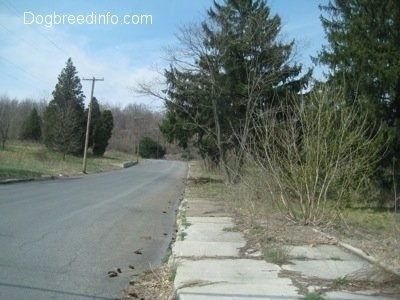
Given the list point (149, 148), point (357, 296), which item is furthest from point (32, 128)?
point (357, 296)

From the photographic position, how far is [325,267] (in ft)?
26.1

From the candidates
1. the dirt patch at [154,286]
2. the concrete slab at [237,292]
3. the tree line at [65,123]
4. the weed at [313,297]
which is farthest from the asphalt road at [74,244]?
the tree line at [65,123]

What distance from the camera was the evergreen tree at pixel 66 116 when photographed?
69312 mm

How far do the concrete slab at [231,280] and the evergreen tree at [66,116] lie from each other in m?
62.2

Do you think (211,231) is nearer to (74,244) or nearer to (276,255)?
(74,244)

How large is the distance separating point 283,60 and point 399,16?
15.6m

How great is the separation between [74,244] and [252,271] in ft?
13.3

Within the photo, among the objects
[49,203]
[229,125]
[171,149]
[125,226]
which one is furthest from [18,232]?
[171,149]

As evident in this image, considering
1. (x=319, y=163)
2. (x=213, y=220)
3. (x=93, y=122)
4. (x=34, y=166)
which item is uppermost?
(x=93, y=122)

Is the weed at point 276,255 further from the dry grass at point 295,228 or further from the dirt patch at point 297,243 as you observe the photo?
the dry grass at point 295,228

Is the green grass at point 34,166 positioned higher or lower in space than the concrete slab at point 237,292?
lower

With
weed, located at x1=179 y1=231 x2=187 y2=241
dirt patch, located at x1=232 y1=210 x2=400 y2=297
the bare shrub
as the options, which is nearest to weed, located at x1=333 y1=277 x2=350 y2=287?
dirt patch, located at x1=232 y1=210 x2=400 y2=297

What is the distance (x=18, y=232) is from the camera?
429 inches

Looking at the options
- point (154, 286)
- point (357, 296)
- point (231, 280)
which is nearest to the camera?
point (357, 296)
